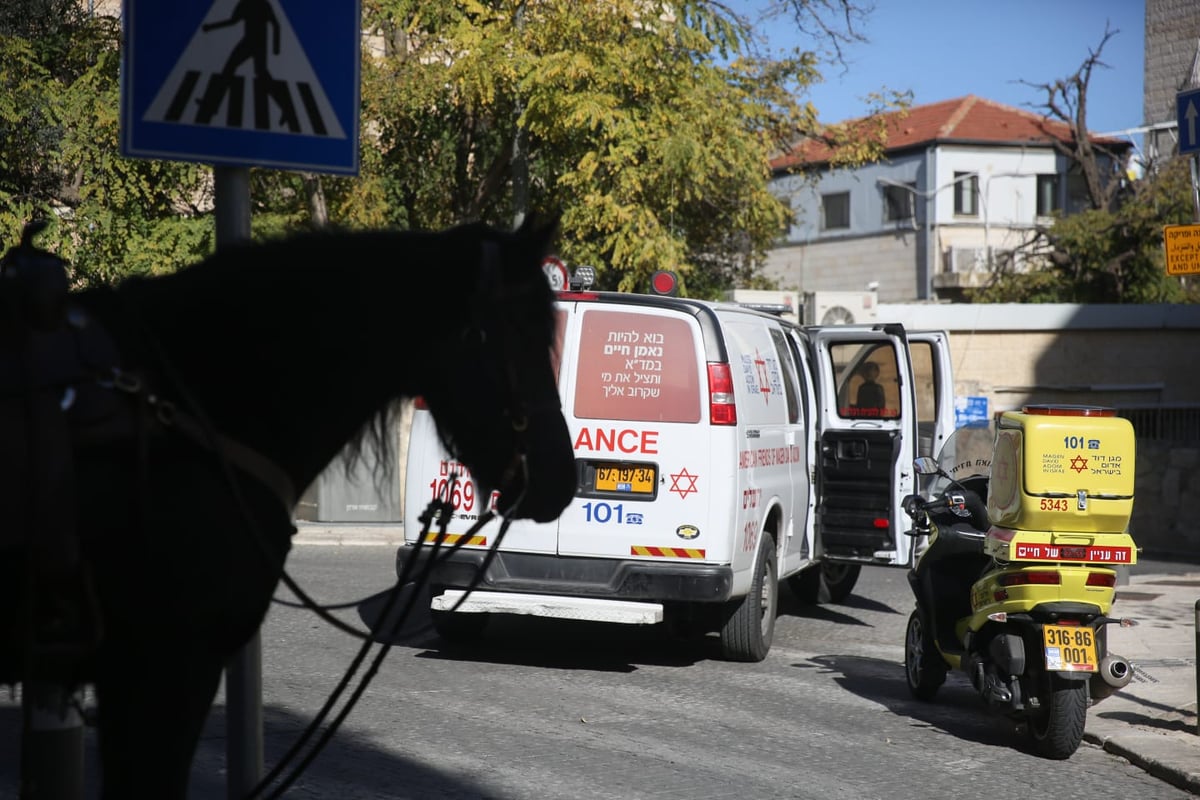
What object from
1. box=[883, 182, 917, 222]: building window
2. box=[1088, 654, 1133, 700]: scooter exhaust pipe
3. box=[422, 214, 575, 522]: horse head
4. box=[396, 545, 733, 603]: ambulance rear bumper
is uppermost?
box=[883, 182, 917, 222]: building window

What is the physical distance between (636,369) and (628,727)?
2.56 metres

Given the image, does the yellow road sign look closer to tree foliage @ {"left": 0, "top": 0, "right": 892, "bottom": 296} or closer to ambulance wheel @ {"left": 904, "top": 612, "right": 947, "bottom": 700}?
ambulance wheel @ {"left": 904, "top": 612, "right": 947, "bottom": 700}

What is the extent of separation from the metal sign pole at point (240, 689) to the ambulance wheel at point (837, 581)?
360 inches

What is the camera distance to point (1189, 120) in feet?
28.7

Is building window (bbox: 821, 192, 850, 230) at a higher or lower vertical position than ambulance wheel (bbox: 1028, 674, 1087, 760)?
higher

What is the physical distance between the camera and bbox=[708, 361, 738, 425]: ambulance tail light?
868 centimetres

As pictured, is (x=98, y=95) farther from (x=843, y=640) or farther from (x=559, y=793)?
(x=559, y=793)

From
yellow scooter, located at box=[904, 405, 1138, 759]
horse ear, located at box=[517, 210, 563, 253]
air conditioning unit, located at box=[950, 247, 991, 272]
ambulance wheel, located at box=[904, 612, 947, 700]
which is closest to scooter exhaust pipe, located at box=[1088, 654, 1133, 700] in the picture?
yellow scooter, located at box=[904, 405, 1138, 759]

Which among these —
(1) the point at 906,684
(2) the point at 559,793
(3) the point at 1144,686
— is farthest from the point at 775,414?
(2) the point at 559,793

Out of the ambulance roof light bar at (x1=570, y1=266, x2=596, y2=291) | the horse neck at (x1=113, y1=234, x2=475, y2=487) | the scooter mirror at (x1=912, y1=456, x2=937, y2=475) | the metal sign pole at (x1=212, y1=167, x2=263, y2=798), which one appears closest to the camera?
the horse neck at (x1=113, y1=234, x2=475, y2=487)

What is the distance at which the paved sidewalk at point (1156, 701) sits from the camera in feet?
22.4

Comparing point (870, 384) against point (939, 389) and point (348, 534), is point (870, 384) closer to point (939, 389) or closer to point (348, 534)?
point (939, 389)

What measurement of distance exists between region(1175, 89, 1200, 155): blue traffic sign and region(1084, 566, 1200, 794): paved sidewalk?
10.4 feet

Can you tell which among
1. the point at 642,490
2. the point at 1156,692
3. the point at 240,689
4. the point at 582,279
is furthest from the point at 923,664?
the point at 240,689
